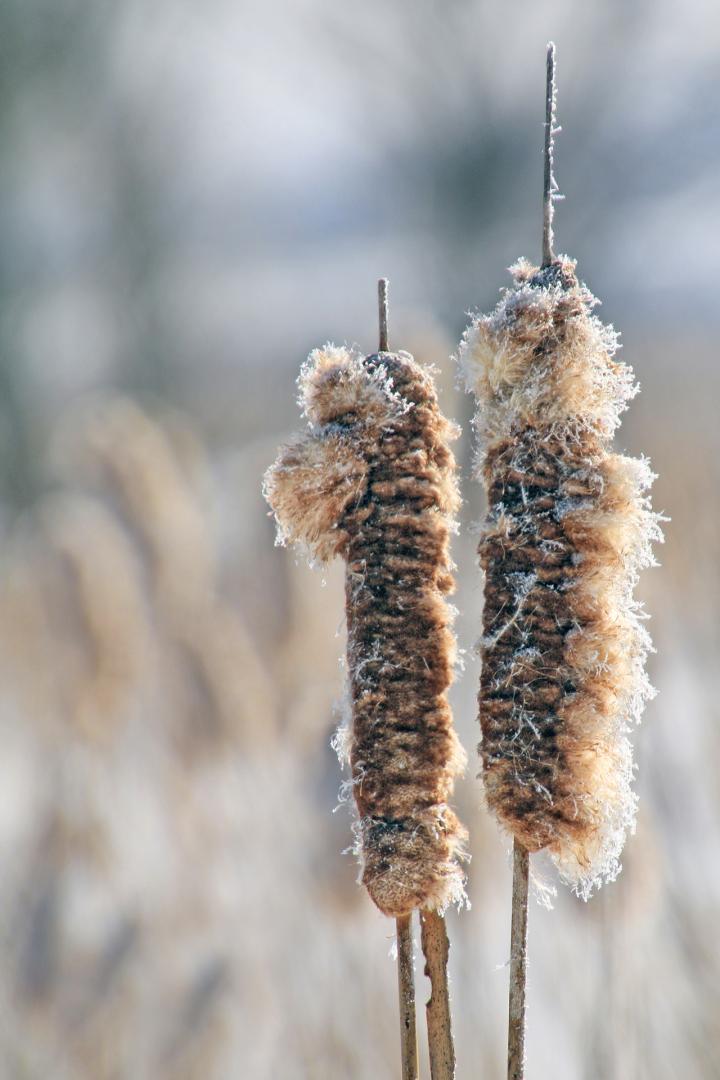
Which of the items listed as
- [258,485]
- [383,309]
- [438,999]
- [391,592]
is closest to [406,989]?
[438,999]

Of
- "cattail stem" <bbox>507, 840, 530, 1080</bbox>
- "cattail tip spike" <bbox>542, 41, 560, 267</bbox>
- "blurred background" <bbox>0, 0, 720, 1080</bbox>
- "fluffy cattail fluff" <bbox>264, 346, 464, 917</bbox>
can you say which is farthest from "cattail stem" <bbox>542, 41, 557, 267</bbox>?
"blurred background" <bbox>0, 0, 720, 1080</bbox>

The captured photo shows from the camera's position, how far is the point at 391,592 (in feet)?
1.82

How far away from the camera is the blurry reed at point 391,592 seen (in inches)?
21.5

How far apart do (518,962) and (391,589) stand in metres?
0.22

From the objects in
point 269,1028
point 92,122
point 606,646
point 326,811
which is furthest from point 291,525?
point 92,122

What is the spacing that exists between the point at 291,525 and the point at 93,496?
0.56 metres

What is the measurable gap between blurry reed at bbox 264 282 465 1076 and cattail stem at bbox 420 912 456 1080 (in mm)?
17

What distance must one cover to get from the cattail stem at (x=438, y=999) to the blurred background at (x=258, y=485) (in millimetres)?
384

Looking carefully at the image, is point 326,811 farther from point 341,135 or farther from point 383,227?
point 341,135

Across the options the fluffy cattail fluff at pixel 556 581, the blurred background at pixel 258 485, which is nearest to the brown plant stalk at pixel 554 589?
the fluffy cattail fluff at pixel 556 581

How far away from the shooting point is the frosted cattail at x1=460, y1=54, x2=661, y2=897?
1.72 ft

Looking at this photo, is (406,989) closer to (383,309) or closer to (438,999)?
(438,999)

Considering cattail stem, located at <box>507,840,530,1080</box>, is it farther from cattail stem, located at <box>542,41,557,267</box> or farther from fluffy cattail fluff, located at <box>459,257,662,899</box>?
cattail stem, located at <box>542,41,557,267</box>

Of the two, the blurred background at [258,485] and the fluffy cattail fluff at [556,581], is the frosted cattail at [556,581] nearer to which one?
the fluffy cattail fluff at [556,581]
